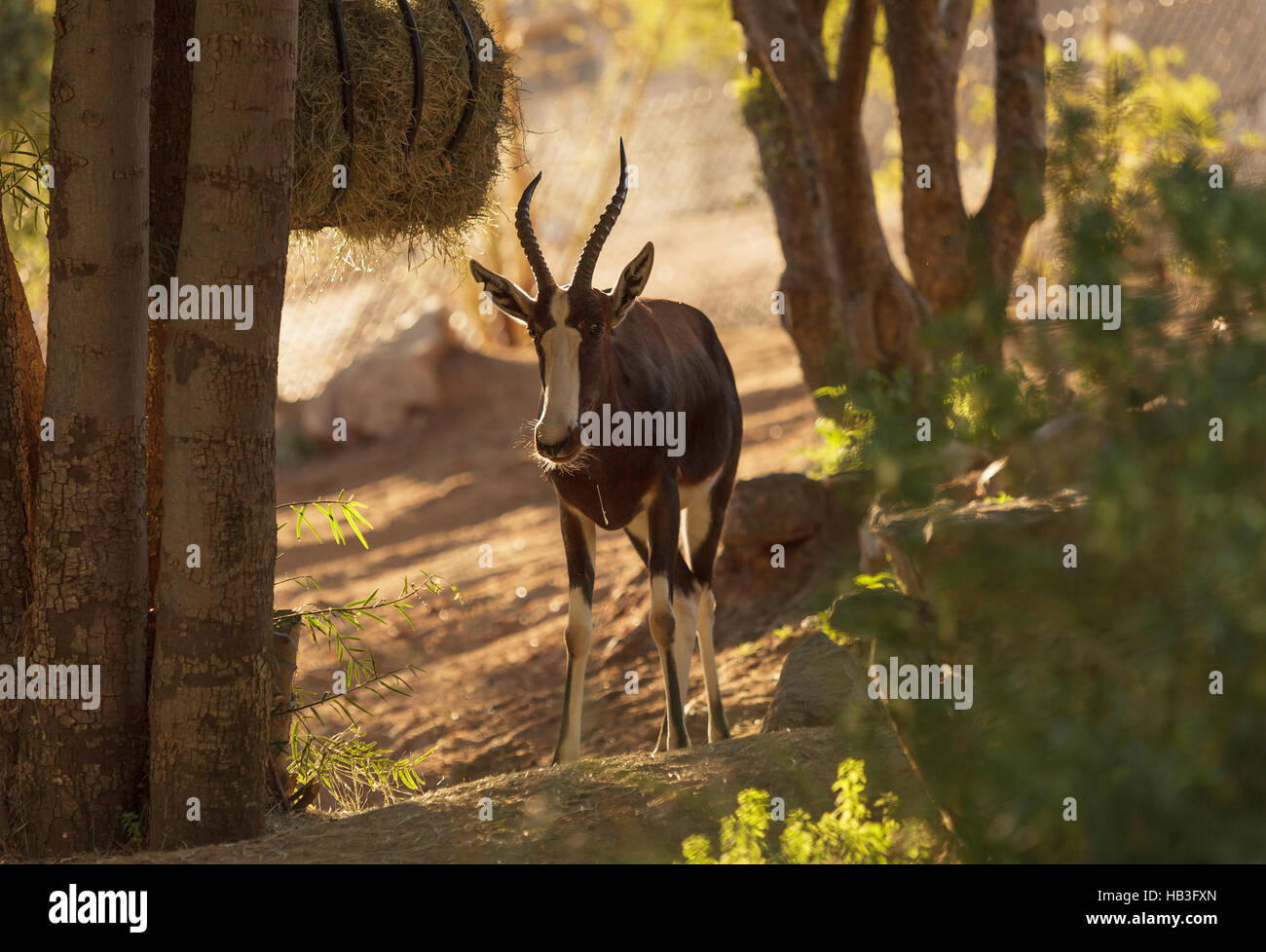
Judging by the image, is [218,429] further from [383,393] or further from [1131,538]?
[383,393]

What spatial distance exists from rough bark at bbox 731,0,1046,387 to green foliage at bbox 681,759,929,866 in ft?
17.7

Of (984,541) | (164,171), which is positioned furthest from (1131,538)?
(164,171)

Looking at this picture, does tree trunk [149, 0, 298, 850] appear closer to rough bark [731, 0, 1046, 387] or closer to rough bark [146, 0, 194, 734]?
rough bark [146, 0, 194, 734]

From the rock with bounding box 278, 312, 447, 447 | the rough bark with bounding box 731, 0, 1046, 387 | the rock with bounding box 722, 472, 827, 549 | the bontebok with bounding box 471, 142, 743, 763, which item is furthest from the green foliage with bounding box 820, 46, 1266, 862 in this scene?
the rock with bounding box 278, 312, 447, 447

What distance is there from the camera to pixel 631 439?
20.2 feet

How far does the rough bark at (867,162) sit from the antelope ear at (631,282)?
123 inches

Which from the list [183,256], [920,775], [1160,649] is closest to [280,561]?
[183,256]

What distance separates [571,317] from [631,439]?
695 mm

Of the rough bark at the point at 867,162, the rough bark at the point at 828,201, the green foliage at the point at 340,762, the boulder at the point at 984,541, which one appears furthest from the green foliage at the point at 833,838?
the rough bark at the point at 828,201

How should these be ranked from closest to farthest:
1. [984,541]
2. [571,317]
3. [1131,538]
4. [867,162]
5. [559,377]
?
[1131,538]
[984,541]
[559,377]
[571,317]
[867,162]

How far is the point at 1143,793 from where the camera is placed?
7.67 feet
